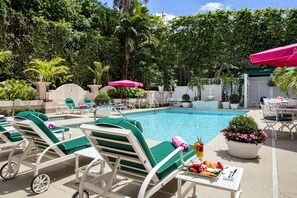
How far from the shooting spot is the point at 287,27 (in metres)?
17.1

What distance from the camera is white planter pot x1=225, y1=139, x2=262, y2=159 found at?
4.27 metres

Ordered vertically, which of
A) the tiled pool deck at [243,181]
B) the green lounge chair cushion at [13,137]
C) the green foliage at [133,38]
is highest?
the green foliage at [133,38]

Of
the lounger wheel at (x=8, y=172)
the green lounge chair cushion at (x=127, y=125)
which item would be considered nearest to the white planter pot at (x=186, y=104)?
the lounger wheel at (x=8, y=172)

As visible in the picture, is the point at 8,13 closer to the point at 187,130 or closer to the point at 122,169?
the point at 187,130

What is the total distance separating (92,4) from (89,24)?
2.37m


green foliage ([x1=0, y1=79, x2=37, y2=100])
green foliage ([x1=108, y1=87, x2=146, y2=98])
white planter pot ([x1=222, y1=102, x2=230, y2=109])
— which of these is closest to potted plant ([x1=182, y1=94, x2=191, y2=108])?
white planter pot ([x1=222, y1=102, x2=230, y2=109])

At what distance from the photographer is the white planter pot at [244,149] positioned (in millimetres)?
4270

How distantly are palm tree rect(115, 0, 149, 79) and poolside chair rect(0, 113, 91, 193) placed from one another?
17.0m

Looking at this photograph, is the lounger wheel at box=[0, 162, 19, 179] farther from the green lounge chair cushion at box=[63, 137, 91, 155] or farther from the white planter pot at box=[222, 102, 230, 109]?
the white planter pot at box=[222, 102, 230, 109]

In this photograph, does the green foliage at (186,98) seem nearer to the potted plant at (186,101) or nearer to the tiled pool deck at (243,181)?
the potted plant at (186,101)

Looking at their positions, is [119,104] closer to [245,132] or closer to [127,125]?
[245,132]

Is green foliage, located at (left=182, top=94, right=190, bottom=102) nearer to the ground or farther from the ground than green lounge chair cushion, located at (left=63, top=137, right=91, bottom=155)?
farther from the ground

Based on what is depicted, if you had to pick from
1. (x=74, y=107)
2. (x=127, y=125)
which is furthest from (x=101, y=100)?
(x=127, y=125)

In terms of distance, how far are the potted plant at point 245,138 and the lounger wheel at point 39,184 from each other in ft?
11.0
